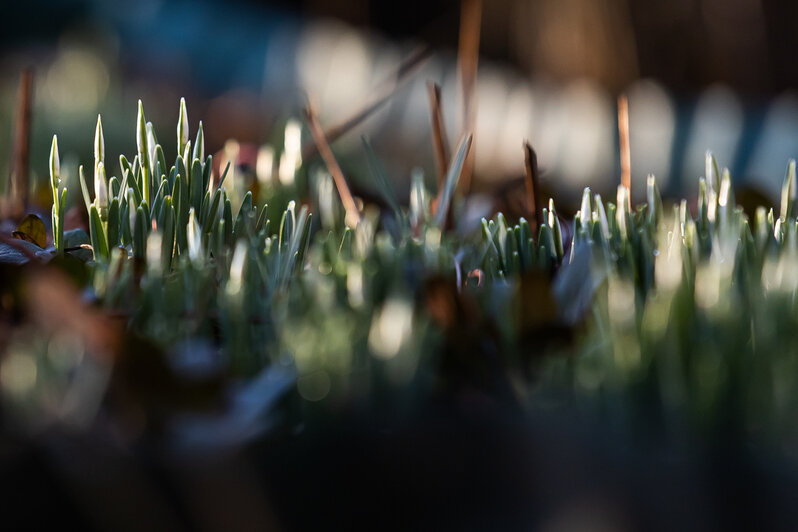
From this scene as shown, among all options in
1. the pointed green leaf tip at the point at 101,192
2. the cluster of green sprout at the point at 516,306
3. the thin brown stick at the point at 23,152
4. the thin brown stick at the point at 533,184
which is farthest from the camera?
the thin brown stick at the point at 23,152

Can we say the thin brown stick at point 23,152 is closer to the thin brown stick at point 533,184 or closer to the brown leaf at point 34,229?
the brown leaf at point 34,229

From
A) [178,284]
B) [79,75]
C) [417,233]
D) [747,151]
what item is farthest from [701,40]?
[178,284]

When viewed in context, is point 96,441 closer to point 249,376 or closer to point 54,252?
point 249,376

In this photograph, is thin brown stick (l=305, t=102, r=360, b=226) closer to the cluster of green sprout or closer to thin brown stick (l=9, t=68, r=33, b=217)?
the cluster of green sprout

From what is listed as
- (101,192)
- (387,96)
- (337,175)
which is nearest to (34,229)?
(101,192)

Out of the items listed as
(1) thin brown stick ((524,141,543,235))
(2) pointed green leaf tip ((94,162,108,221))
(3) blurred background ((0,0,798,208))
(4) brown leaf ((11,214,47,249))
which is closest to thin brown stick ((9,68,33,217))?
(4) brown leaf ((11,214,47,249))

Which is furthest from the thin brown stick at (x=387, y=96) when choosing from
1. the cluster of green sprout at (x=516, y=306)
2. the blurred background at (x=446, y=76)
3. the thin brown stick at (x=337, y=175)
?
the blurred background at (x=446, y=76)

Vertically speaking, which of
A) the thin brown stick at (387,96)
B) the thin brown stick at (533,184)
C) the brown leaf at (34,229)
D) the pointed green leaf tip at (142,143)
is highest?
the thin brown stick at (387,96)

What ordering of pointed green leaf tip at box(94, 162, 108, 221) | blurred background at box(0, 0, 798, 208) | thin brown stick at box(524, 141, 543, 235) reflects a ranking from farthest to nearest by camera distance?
1. blurred background at box(0, 0, 798, 208)
2. thin brown stick at box(524, 141, 543, 235)
3. pointed green leaf tip at box(94, 162, 108, 221)
